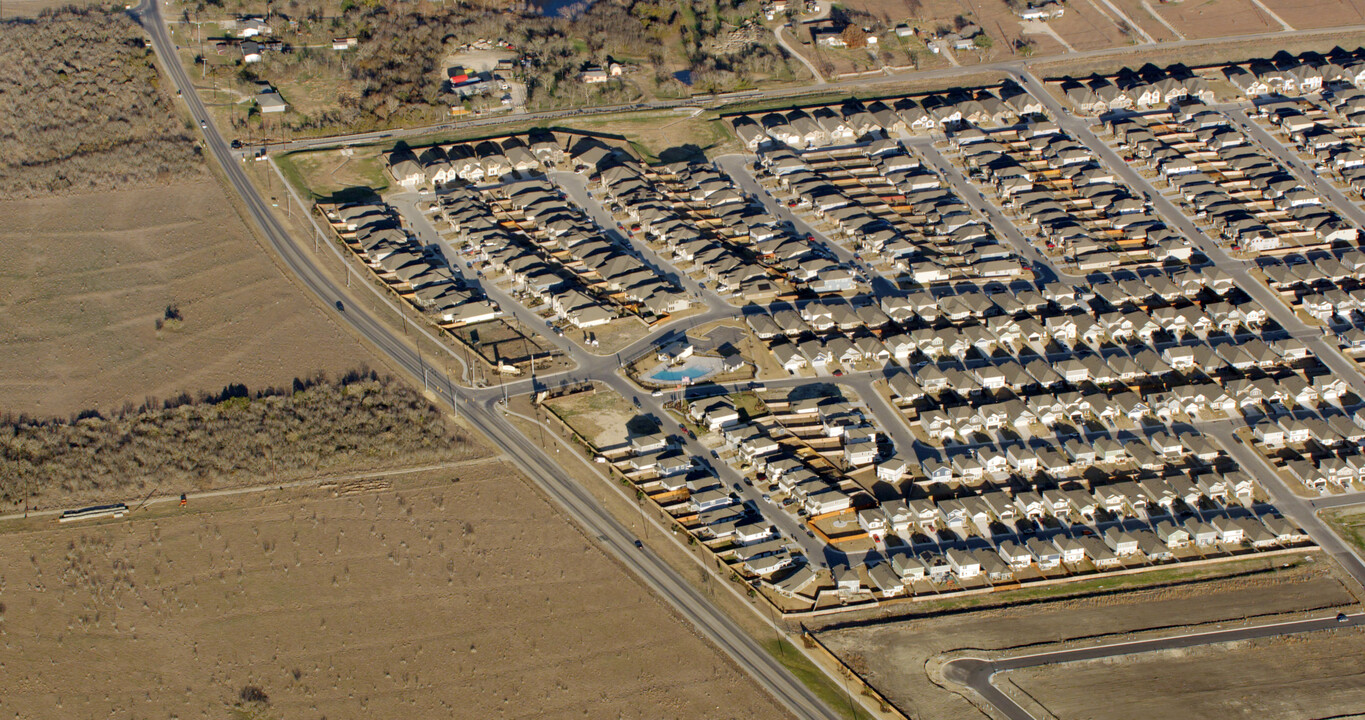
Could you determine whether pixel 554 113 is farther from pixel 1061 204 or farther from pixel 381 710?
pixel 381 710

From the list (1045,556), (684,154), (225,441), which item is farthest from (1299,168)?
(225,441)

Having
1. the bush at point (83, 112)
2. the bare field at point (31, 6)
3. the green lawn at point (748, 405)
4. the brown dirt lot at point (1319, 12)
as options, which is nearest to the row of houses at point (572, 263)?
the green lawn at point (748, 405)

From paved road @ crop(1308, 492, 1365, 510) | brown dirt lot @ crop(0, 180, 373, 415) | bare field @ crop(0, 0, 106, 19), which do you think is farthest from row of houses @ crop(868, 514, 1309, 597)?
bare field @ crop(0, 0, 106, 19)

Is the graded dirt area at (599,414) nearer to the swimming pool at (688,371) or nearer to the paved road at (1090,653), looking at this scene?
the swimming pool at (688,371)

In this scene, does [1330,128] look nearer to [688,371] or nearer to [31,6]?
[688,371]

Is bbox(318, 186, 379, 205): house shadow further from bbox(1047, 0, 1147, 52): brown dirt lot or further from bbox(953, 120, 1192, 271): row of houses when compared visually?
bbox(1047, 0, 1147, 52): brown dirt lot

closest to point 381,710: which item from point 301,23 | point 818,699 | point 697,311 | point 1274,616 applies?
point 818,699
